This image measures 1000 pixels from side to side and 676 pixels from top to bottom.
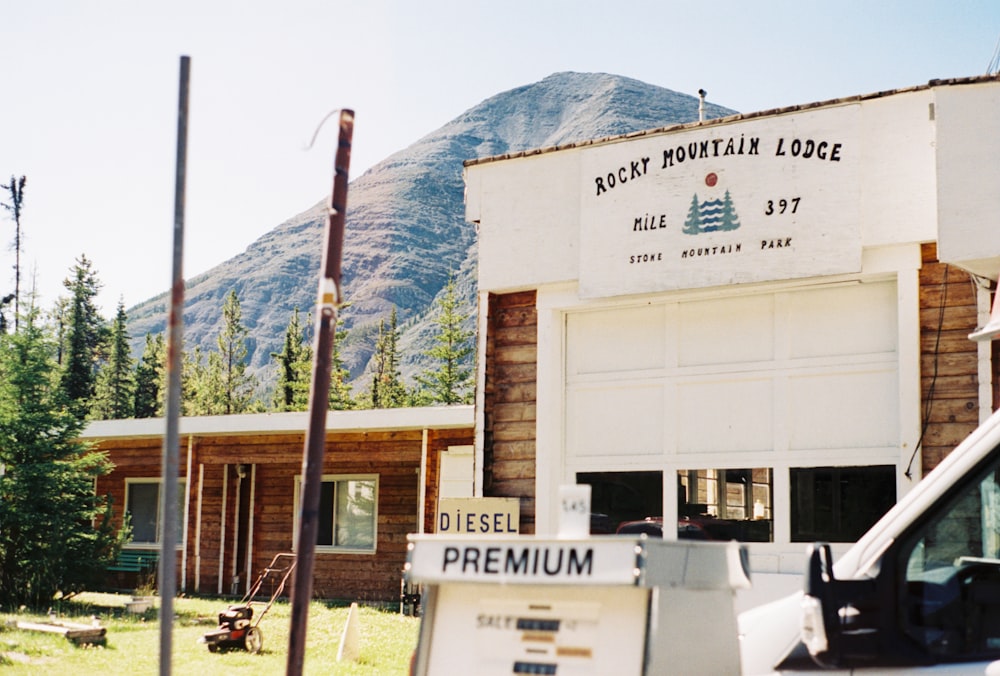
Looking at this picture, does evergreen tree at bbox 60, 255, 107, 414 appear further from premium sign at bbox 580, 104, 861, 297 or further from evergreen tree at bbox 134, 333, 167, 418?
premium sign at bbox 580, 104, 861, 297

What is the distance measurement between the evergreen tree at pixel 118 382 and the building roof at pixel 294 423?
48.4 meters

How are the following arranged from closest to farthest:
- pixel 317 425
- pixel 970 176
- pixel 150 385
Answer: pixel 317 425
pixel 970 176
pixel 150 385

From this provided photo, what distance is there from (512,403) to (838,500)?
279 centimetres

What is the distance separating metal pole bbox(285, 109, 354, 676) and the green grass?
22.7 feet

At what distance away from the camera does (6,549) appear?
1864 cm

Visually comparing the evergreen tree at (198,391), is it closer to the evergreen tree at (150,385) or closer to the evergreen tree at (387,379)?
the evergreen tree at (150,385)

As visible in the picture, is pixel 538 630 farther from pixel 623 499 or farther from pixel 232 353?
pixel 232 353

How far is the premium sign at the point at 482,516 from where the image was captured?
32.6 ft

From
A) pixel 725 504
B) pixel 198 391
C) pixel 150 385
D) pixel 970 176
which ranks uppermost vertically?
pixel 198 391

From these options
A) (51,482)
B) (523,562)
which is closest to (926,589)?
(523,562)

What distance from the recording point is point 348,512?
22.7 metres

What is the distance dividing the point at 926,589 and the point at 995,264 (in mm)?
5073

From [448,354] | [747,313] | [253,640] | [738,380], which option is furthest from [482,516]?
[448,354]

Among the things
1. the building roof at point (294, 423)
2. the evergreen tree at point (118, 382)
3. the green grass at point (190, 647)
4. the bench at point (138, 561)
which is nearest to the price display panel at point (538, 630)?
the green grass at point (190, 647)
